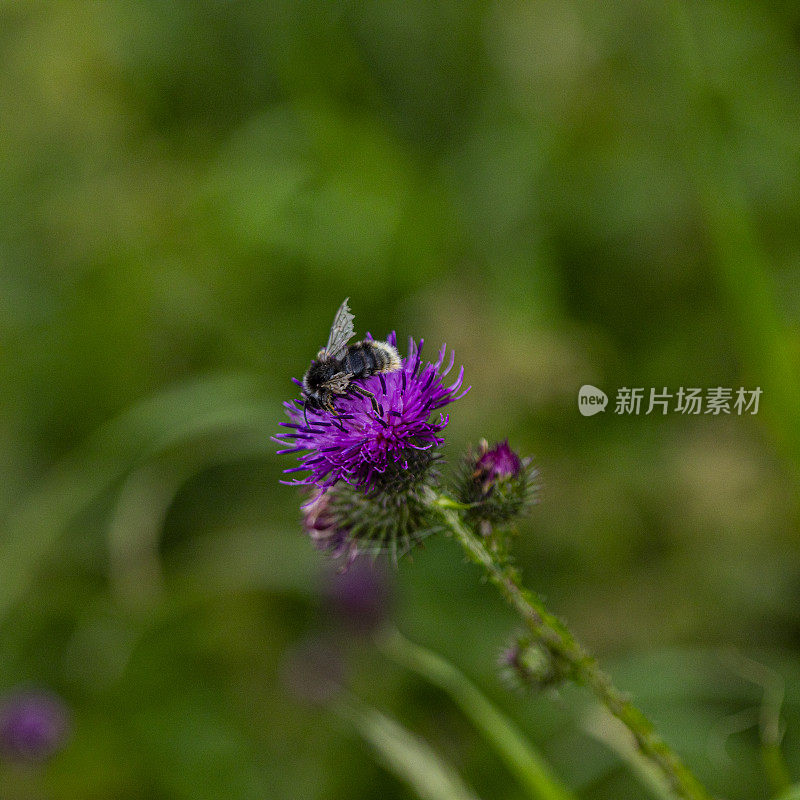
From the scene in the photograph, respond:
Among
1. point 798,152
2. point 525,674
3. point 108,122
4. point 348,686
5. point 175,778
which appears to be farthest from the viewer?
point 108,122

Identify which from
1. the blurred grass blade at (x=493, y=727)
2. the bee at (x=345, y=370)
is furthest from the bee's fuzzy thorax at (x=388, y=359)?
the blurred grass blade at (x=493, y=727)

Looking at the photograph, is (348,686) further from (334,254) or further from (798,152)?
(798,152)

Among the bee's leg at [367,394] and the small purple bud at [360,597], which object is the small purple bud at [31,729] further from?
the bee's leg at [367,394]

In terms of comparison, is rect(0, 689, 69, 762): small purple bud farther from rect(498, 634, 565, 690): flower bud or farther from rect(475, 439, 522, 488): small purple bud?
rect(475, 439, 522, 488): small purple bud

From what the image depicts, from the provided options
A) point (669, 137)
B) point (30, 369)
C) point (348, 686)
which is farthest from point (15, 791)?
point (669, 137)

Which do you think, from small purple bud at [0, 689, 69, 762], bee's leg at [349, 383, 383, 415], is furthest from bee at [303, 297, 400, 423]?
small purple bud at [0, 689, 69, 762]

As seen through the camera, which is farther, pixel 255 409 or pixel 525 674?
pixel 255 409

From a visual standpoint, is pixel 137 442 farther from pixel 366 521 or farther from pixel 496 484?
pixel 496 484
